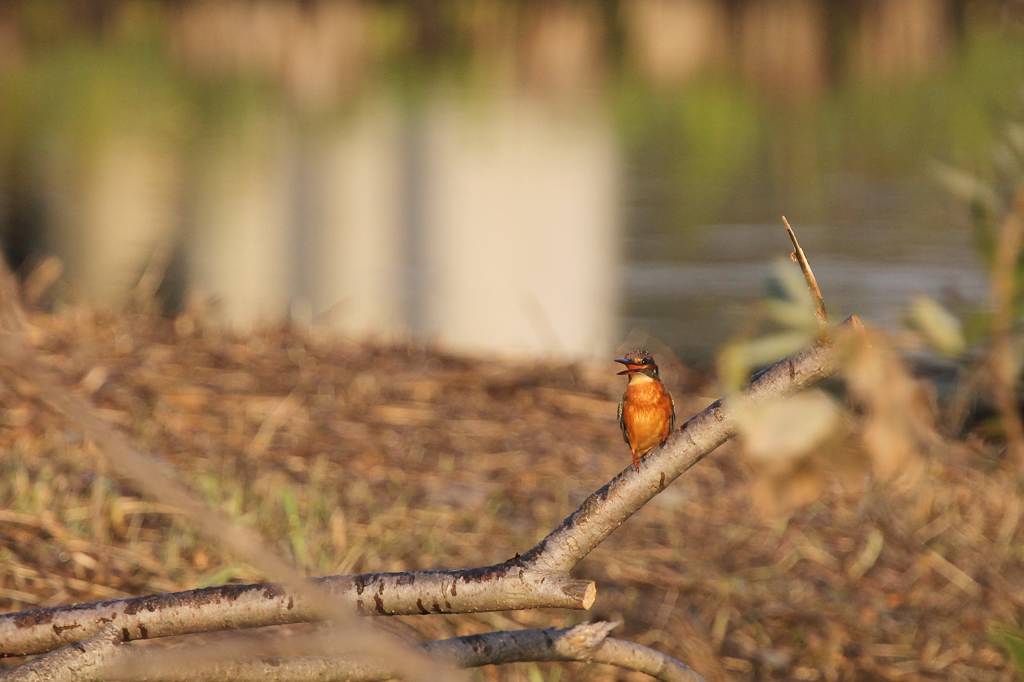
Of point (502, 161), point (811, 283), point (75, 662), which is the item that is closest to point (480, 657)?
point (75, 662)

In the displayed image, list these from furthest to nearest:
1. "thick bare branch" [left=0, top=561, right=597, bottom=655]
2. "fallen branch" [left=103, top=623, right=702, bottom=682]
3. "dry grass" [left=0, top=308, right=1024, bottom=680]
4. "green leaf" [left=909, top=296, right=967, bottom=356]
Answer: "dry grass" [left=0, top=308, right=1024, bottom=680] < "green leaf" [left=909, top=296, right=967, bottom=356] < "fallen branch" [left=103, top=623, right=702, bottom=682] < "thick bare branch" [left=0, top=561, right=597, bottom=655]

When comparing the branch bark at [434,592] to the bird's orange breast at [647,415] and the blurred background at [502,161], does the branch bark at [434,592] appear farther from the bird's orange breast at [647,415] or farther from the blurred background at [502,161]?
the blurred background at [502,161]

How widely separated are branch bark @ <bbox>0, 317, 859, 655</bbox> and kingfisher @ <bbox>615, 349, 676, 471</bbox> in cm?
13

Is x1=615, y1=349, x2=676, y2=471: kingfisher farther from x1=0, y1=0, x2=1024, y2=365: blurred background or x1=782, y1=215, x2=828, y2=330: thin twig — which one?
x1=0, y1=0, x2=1024, y2=365: blurred background

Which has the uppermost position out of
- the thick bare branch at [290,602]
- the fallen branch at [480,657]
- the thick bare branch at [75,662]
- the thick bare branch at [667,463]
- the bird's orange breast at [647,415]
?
the bird's orange breast at [647,415]

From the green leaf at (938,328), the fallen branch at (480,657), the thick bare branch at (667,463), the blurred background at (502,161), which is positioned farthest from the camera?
the blurred background at (502,161)

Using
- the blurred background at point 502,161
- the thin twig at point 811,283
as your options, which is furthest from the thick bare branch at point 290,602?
the blurred background at point 502,161

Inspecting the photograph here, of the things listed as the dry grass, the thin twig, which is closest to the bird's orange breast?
the thin twig

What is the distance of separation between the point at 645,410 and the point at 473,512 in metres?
2.20

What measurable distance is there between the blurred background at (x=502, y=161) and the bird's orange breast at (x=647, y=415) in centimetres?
103

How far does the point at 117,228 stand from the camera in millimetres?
13531

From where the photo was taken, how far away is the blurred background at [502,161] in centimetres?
1066

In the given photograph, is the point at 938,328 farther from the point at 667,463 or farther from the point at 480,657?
the point at 480,657

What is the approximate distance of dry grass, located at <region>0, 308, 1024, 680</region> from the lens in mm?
3689
